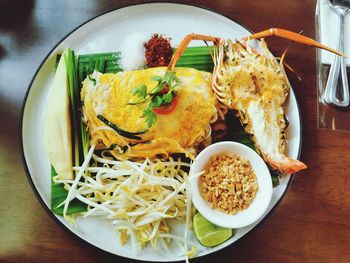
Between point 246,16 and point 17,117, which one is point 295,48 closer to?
point 246,16

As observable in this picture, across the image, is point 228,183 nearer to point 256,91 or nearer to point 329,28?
point 256,91

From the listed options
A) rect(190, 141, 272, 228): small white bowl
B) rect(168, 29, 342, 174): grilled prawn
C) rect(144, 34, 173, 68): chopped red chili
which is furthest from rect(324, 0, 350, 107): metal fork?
rect(144, 34, 173, 68): chopped red chili

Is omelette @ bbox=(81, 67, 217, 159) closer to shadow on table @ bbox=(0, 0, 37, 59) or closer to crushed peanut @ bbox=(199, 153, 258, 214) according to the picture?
crushed peanut @ bbox=(199, 153, 258, 214)

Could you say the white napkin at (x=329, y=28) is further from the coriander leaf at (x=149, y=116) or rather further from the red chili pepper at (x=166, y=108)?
the coriander leaf at (x=149, y=116)

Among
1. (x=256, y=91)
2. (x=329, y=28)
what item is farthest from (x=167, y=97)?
(x=329, y=28)

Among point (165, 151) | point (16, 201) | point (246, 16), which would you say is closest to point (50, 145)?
point (16, 201)

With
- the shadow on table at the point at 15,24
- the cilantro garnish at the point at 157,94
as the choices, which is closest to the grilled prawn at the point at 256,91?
the cilantro garnish at the point at 157,94
